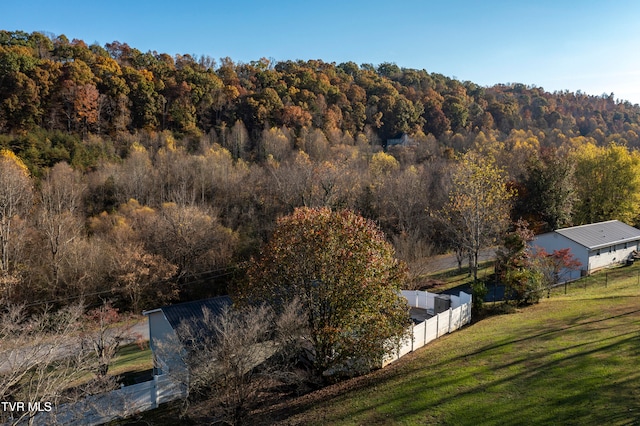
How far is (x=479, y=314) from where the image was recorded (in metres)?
20.3

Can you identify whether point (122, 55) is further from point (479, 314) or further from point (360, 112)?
point (479, 314)

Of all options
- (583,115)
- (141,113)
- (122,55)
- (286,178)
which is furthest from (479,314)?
(583,115)

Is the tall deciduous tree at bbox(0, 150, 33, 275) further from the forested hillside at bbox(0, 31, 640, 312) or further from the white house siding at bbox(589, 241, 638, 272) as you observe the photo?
the white house siding at bbox(589, 241, 638, 272)

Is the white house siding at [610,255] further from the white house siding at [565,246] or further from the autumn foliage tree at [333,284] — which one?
the autumn foliage tree at [333,284]

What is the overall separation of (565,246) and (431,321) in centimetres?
1736

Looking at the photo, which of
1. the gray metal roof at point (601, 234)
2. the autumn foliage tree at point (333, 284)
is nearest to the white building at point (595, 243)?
the gray metal roof at point (601, 234)

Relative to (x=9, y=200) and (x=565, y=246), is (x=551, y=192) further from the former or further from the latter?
(x=9, y=200)

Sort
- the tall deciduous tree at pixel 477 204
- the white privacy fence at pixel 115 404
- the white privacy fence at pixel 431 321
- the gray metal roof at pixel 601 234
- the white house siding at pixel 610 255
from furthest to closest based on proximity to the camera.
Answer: the gray metal roof at pixel 601 234 < the white house siding at pixel 610 255 < the tall deciduous tree at pixel 477 204 < the white privacy fence at pixel 431 321 < the white privacy fence at pixel 115 404

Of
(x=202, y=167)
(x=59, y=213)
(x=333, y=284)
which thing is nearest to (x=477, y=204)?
(x=333, y=284)

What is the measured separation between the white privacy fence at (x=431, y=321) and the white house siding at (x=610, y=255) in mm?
14438

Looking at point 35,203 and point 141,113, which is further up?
point 141,113

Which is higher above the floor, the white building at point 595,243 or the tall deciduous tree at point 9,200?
the tall deciduous tree at point 9,200

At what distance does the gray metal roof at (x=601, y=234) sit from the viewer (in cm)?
2848

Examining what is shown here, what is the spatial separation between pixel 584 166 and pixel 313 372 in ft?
121
